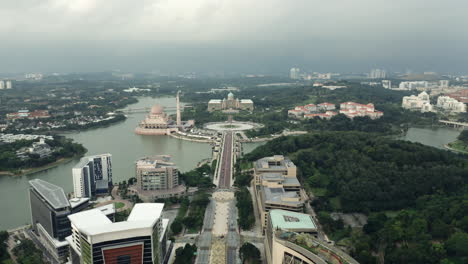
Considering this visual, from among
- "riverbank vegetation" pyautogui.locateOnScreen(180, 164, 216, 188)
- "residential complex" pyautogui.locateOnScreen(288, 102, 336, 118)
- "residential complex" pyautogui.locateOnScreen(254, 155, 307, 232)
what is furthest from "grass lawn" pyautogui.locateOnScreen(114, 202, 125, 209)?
"residential complex" pyautogui.locateOnScreen(288, 102, 336, 118)

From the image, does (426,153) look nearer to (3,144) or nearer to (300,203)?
(300,203)

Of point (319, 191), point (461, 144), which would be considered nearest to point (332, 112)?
point (461, 144)

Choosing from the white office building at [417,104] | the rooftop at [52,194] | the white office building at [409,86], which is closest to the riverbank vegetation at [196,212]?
the rooftop at [52,194]

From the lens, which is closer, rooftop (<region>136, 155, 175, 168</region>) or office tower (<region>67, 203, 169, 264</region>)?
office tower (<region>67, 203, 169, 264</region>)

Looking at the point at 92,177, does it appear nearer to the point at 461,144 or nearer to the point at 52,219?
the point at 52,219

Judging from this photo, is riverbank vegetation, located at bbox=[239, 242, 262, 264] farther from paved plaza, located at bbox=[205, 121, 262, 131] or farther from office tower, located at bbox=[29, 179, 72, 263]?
paved plaza, located at bbox=[205, 121, 262, 131]
